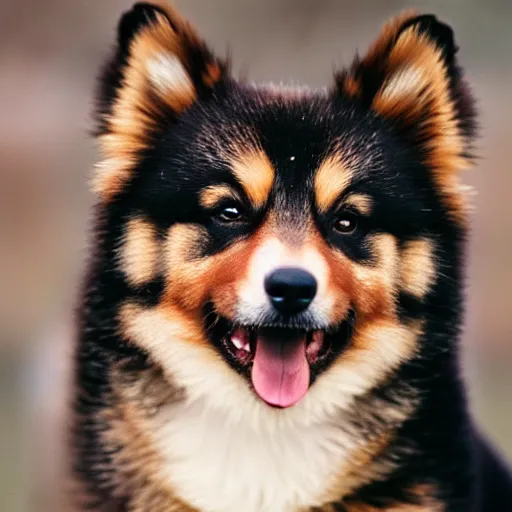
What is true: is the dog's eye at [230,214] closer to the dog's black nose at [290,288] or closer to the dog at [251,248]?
the dog at [251,248]

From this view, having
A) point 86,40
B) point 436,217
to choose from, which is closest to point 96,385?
point 436,217

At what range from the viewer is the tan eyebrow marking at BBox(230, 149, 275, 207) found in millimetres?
2127

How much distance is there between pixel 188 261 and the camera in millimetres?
2162

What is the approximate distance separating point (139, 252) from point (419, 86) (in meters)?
0.72

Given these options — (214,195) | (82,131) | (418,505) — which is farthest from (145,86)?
(418,505)

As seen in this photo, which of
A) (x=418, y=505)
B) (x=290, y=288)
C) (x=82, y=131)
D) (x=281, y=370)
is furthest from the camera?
(x=82, y=131)

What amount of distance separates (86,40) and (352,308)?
6.17 ft

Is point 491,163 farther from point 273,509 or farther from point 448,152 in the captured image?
point 273,509

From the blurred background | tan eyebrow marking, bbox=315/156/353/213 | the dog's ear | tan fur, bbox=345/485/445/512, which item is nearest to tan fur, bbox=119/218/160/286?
tan eyebrow marking, bbox=315/156/353/213

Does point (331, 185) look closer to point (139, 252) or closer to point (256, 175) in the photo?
point (256, 175)

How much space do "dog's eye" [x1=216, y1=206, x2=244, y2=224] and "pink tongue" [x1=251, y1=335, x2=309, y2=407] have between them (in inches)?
10.0

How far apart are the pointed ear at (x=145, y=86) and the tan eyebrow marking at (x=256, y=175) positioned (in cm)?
22

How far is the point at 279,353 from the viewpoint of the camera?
2.13 m

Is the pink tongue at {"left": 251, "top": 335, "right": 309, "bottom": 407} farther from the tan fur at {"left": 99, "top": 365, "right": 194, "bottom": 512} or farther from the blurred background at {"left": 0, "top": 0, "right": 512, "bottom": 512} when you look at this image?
the blurred background at {"left": 0, "top": 0, "right": 512, "bottom": 512}
